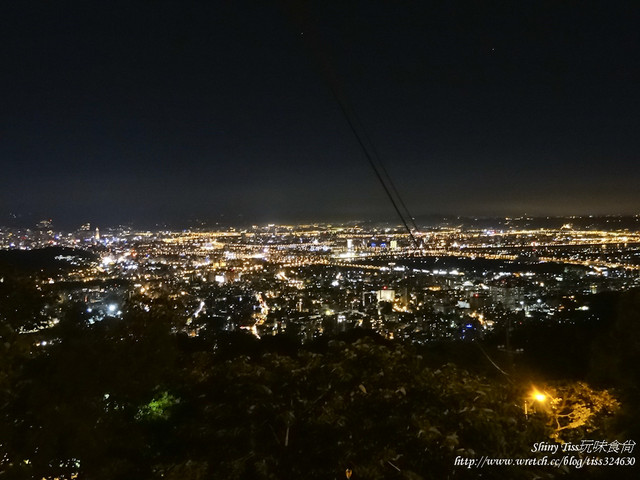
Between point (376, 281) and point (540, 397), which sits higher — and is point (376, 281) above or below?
below

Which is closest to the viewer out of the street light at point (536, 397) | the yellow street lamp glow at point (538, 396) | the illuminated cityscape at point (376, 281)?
the street light at point (536, 397)

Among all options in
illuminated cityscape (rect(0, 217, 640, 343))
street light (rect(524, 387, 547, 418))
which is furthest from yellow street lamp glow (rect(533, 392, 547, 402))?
illuminated cityscape (rect(0, 217, 640, 343))

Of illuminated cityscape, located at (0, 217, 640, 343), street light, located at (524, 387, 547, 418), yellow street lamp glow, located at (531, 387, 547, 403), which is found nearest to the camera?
street light, located at (524, 387, 547, 418)

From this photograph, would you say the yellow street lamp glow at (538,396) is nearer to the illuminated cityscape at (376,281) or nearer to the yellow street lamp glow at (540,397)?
the yellow street lamp glow at (540,397)

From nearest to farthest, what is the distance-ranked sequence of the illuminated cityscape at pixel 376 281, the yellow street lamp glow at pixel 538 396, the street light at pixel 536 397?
the street light at pixel 536 397 < the yellow street lamp glow at pixel 538 396 < the illuminated cityscape at pixel 376 281

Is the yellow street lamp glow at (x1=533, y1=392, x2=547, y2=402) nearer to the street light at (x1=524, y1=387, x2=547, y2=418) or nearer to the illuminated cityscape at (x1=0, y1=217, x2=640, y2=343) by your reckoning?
the street light at (x1=524, y1=387, x2=547, y2=418)

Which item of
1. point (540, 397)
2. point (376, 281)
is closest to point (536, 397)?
point (540, 397)

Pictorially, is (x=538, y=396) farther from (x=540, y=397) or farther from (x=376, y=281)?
(x=376, y=281)

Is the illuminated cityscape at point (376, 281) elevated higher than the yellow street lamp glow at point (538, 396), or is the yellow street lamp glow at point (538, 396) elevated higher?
the yellow street lamp glow at point (538, 396)

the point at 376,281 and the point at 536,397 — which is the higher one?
the point at 536,397

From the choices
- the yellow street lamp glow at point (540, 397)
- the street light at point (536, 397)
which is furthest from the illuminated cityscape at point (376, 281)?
the yellow street lamp glow at point (540, 397)

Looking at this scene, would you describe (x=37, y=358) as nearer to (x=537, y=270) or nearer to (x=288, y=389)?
(x=288, y=389)

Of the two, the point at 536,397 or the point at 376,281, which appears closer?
the point at 536,397
